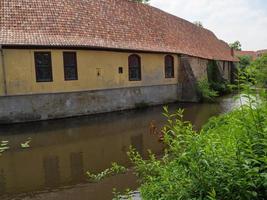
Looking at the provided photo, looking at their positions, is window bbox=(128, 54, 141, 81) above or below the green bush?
above

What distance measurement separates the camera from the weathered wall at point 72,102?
48.2ft

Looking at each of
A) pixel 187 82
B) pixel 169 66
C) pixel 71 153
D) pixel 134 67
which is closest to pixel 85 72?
pixel 134 67

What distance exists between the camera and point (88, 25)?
18.5m

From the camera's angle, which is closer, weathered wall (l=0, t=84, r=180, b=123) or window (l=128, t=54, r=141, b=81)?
weathered wall (l=0, t=84, r=180, b=123)

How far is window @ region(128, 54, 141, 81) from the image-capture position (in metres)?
19.7

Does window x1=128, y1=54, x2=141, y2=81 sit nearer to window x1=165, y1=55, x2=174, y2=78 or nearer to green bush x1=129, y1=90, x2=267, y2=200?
window x1=165, y1=55, x2=174, y2=78

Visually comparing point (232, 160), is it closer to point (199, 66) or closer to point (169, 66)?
point (169, 66)

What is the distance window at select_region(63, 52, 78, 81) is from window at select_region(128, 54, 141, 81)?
4.08 meters

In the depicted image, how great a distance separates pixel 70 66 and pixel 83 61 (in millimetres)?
793

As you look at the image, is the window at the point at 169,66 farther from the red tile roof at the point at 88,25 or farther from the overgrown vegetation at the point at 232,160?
the overgrown vegetation at the point at 232,160

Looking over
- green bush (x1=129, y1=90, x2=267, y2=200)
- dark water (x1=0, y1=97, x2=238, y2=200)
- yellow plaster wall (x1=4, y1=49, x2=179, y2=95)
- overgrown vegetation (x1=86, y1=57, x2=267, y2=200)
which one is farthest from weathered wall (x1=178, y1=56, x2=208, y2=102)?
green bush (x1=129, y1=90, x2=267, y2=200)

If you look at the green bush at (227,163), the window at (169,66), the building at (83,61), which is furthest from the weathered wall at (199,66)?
the green bush at (227,163)

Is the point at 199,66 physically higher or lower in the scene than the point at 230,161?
higher

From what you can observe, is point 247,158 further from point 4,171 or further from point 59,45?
point 59,45
